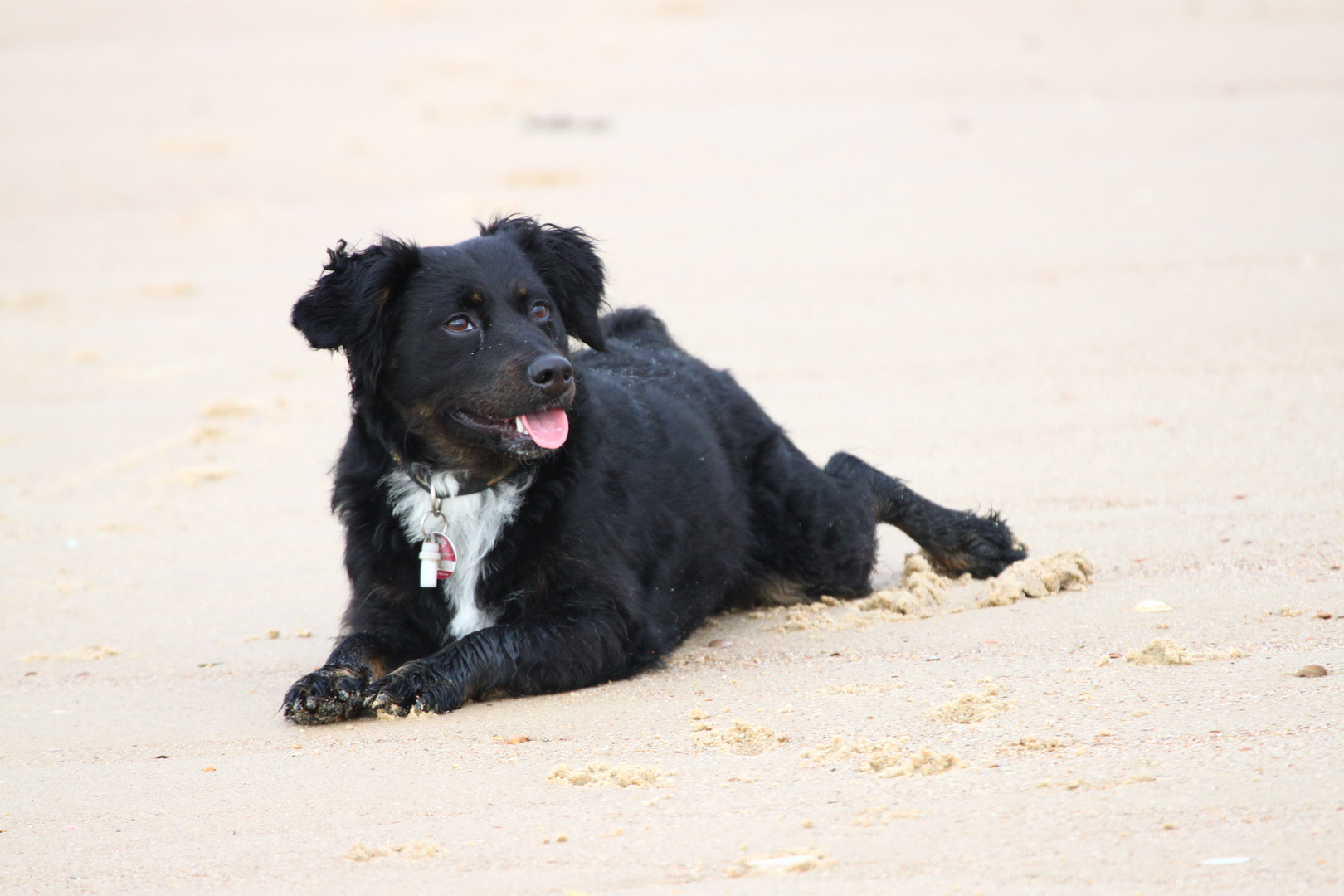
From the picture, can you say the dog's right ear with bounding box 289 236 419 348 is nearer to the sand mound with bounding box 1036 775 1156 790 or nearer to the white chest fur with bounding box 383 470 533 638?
the white chest fur with bounding box 383 470 533 638

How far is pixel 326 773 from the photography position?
392 centimetres

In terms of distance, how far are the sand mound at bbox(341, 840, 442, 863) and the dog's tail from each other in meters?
3.33

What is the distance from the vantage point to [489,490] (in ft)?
15.6

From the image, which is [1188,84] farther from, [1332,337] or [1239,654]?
[1239,654]

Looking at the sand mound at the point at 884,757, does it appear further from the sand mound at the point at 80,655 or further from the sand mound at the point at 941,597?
the sand mound at the point at 80,655

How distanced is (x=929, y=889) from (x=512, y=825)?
1022 millimetres

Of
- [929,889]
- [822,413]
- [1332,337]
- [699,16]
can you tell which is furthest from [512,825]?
[699,16]

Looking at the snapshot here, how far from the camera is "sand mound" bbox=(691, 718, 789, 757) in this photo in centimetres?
385

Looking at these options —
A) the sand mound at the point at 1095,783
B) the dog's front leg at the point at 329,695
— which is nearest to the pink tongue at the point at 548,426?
the dog's front leg at the point at 329,695

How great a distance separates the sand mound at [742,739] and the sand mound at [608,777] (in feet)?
0.82

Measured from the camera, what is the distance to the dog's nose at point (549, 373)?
4.46 metres

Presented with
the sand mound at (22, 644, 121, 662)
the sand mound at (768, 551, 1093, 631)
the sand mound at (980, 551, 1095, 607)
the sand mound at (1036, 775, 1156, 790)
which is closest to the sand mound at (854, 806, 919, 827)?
the sand mound at (1036, 775, 1156, 790)

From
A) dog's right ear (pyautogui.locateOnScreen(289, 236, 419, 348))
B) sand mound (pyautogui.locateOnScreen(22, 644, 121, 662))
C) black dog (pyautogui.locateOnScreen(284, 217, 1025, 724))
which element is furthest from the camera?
sand mound (pyautogui.locateOnScreen(22, 644, 121, 662))

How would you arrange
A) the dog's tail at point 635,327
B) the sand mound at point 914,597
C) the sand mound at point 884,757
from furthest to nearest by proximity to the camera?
the dog's tail at point 635,327 < the sand mound at point 914,597 < the sand mound at point 884,757
